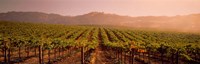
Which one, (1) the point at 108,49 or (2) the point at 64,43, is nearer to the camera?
(2) the point at 64,43

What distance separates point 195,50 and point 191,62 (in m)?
2.41

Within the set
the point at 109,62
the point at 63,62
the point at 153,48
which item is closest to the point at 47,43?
the point at 63,62

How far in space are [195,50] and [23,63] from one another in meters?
23.4

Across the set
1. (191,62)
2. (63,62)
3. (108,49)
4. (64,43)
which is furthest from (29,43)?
(191,62)

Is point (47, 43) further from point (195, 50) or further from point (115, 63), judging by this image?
point (195, 50)

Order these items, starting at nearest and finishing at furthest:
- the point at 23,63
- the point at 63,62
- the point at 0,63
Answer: the point at 0,63 < the point at 23,63 < the point at 63,62

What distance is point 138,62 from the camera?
32656mm

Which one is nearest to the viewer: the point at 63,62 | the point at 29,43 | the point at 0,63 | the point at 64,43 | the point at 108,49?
the point at 0,63

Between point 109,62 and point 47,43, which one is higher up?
point 47,43

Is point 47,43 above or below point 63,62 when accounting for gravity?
above

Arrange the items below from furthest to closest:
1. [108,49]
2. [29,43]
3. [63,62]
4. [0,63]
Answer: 1. [108,49]
2. [29,43]
3. [63,62]
4. [0,63]

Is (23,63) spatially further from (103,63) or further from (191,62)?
(191,62)

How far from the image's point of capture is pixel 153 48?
34.5 metres

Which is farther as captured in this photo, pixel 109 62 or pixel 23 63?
pixel 109 62
